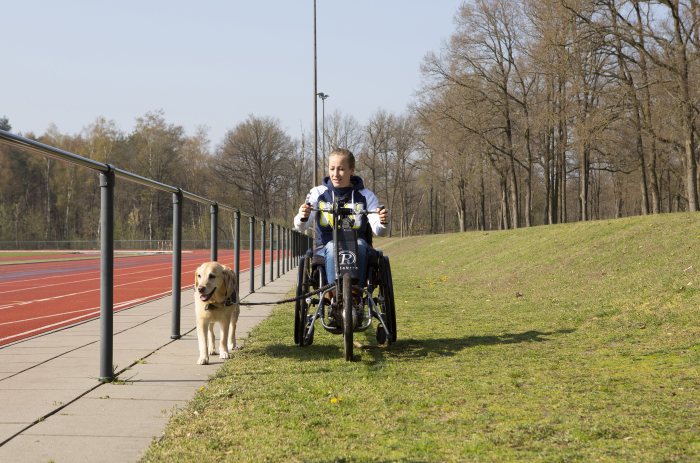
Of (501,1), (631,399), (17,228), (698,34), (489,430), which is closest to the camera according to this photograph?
(489,430)

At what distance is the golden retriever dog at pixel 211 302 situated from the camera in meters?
4.83

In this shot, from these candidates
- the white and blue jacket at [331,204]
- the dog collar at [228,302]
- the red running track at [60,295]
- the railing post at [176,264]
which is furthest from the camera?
the red running track at [60,295]

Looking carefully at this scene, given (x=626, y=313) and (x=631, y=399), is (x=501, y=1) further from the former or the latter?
(x=631, y=399)

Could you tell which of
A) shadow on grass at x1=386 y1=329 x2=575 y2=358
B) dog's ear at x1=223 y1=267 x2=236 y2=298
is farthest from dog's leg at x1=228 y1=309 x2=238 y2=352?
shadow on grass at x1=386 y1=329 x2=575 y2=358

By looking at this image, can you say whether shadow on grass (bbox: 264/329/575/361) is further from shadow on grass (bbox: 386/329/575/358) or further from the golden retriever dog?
the golden retriever dog

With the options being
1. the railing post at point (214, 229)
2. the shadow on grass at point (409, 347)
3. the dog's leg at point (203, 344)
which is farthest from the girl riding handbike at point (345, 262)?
the railing post at point (214, 229)

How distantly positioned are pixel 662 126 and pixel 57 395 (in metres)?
22.8

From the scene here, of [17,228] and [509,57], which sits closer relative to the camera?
[17,228]

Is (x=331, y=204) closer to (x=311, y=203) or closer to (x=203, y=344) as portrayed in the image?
(x=311, y=203)

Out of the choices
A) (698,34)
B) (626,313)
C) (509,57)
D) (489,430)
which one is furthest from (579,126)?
(489,430)

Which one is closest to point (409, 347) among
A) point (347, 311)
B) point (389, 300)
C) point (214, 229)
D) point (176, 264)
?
point (389, 300)

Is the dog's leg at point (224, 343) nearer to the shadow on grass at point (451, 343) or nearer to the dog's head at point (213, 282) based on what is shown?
the dog's head at point (213, 282)

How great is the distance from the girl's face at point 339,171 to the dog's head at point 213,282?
1333mm

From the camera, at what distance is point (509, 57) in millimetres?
31125
